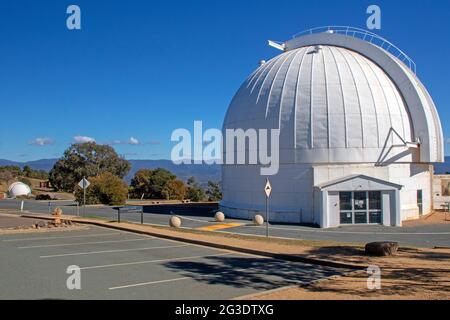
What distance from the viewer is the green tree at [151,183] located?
57.2 m

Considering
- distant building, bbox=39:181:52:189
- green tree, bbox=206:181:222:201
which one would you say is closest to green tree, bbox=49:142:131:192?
distant building, bbox=39:181:52:189

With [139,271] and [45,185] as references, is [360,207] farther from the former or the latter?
[45,185]

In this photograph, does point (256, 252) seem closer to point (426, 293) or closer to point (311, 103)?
point (426, 293)

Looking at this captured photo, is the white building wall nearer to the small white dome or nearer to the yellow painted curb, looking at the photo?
the yellow painted curb

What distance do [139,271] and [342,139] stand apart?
19.0m

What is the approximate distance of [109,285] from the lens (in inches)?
372

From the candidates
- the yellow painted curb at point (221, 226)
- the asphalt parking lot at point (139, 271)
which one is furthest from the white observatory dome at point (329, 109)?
the asphalt parking lot at point (139, 271)

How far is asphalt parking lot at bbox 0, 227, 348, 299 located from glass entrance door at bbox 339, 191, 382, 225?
12675 millimetres

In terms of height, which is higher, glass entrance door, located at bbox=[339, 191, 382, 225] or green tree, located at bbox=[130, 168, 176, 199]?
green tree, located at bbox=[130, 168, 176, 199]

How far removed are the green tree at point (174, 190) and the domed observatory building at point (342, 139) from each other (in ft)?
82.1

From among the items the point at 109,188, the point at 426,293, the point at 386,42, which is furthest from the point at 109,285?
the point at 109,188

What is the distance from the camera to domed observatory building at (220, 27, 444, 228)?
25469 millimetres
